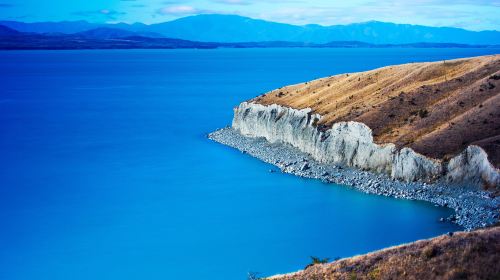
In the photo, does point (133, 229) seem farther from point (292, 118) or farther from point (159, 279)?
point (292, 118)

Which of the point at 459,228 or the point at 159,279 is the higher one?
the point at 459,228

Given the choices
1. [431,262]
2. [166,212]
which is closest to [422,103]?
[166,212]

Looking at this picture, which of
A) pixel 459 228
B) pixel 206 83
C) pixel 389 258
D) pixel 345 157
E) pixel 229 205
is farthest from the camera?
pixel 206 83

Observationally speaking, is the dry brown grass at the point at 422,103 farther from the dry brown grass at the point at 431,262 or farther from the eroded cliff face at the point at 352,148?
the dry brown grass at the point at 431,262

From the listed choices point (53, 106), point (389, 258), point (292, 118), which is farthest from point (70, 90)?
point (389, 258)

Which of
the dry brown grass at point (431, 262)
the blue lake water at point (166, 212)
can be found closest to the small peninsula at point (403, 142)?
the dry brown grass at point (431, 262)

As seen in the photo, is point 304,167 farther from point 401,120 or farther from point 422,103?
point 422,103
